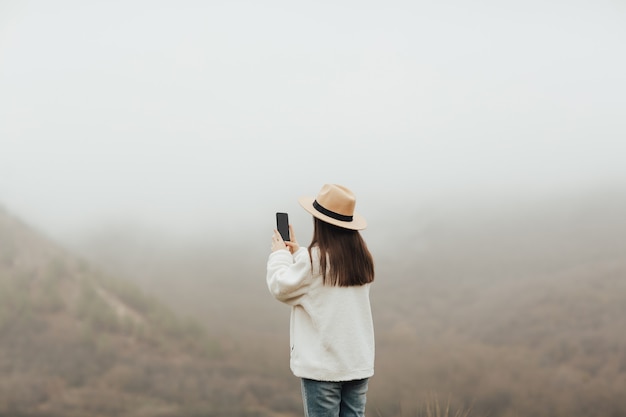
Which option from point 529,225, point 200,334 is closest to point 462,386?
point 529,225

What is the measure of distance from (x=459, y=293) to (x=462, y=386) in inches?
33.8

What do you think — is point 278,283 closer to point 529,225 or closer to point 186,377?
point 186,377

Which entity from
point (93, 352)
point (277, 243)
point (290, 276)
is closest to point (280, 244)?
point (277, 243)

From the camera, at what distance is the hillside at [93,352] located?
227 inches

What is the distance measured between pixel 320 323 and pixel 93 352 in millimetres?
4200

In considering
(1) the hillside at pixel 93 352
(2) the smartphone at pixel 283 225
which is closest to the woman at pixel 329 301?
(2) the smartphone at pixel 283 225

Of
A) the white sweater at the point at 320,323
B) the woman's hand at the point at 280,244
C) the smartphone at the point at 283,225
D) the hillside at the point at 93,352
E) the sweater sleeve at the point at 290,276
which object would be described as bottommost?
the hillside at the point at 93,352

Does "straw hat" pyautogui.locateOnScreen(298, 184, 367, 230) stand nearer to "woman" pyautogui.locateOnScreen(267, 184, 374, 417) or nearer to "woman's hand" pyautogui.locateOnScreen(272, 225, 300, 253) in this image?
"woman" pyautogui.locateOnScreen(267, 184, 374, 417)

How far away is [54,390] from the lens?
18.9ft

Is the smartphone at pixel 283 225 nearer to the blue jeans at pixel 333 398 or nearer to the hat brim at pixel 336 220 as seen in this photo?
the hat brim at pixel 336 220

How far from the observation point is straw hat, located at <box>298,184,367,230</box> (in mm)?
2355

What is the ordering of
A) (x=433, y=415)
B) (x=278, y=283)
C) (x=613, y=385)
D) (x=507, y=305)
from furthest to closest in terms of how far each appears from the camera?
(x=507, y=305)
(x=613, y=385)
(x=433, y=415)
(x=278, y=283)

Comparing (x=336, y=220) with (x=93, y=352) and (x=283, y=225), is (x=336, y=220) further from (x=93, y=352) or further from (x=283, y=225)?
(x=93, y=352)

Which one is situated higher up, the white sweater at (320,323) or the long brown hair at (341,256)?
the long brown hair at (341,256)
